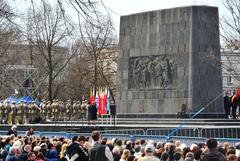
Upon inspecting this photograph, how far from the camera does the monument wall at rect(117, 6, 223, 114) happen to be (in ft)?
123

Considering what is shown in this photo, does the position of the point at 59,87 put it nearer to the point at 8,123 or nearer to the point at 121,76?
the point at 8,123

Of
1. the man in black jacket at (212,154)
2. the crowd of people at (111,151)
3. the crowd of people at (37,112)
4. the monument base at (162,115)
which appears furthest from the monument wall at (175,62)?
the man in black jacket at (212,154)

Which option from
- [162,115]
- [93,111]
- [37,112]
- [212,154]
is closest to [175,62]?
[162,115]

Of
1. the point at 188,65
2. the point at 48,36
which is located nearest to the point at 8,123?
the point at 188,65

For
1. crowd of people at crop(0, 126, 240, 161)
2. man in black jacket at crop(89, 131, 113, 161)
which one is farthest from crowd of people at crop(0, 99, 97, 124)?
man in black jacket at crop(89, 131, 113, 161)

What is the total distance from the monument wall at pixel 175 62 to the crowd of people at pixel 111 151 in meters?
18.0

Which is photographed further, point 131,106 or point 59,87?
point 59,87

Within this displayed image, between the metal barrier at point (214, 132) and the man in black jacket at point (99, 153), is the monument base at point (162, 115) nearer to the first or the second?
the metal barrier at point (214, 132)

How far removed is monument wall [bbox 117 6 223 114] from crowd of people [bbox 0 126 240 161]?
18.0 m

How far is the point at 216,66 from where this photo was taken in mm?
38344

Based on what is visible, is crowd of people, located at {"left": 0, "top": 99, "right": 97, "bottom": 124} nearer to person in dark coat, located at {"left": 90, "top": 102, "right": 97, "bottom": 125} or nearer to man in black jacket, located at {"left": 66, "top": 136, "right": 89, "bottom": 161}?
person in dark coat, located at {"left": 90, "top": 102, "right": 97, "bottom": 125}

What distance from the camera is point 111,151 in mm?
16469

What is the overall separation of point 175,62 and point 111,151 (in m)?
22.0

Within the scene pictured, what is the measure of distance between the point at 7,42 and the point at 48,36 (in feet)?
22.2
